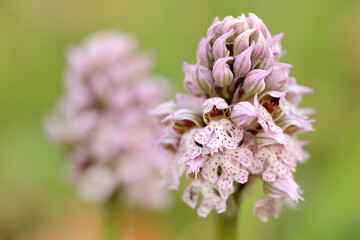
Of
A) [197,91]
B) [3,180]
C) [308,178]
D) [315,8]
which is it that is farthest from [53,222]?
[315,8]

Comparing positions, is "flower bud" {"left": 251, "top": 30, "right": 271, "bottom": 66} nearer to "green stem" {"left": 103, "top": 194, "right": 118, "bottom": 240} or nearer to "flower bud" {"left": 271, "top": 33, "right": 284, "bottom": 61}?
"flower bud" {"left": 271, "top": 33, "right": 284, "bottom": 61}

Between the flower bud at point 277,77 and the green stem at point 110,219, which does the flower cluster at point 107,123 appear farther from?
the flower bud at point 277,77

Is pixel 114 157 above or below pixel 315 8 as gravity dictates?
below

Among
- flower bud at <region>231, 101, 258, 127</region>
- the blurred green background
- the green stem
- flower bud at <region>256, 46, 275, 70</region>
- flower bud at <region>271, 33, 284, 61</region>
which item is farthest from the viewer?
the blurred green background

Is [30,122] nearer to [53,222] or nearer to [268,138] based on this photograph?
[53,222]

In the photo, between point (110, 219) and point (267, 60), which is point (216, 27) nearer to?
point (267, 60)

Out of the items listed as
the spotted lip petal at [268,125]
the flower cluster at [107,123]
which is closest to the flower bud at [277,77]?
the spotted lip petal at [268,125]

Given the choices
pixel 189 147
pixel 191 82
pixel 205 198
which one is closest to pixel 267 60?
pixel 191 82

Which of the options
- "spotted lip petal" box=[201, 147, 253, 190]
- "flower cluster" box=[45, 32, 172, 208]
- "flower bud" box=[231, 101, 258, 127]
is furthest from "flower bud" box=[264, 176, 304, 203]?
"flower cluster" box=[45, 32, 172, 208]
